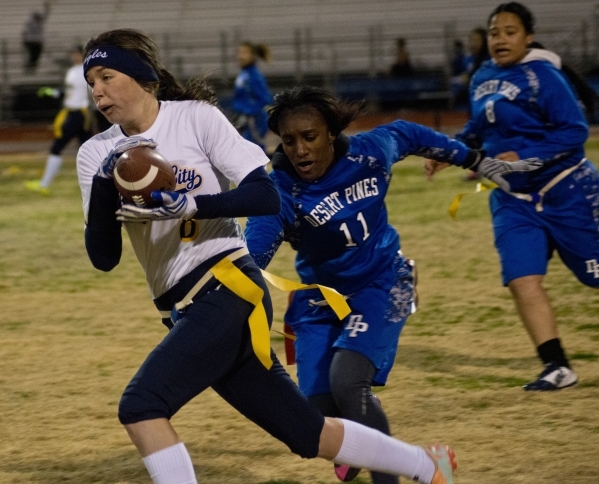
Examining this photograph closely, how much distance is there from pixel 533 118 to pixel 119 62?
2.92m

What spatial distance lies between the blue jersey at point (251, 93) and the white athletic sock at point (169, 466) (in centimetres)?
1353

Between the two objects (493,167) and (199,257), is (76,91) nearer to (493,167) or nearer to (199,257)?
(493,167)

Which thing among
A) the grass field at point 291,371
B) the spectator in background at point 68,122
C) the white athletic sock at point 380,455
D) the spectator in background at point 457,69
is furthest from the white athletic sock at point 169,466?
the spectator in background at point 457,69

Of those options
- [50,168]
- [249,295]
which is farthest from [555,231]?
[50,168]

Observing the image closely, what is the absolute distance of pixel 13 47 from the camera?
91.8ft

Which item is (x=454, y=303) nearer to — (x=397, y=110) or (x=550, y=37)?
(x=397, y=110)

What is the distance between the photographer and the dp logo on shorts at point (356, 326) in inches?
171

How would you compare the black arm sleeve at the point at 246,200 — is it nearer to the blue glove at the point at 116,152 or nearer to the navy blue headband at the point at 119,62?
the blue glove at the point at 116,152

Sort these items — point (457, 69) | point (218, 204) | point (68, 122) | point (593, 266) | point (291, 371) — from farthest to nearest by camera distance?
1. point (457, 69)
2. point (68, 122)
3. point (291, 371)
4. point (593, 266)
5. point (218, 204)

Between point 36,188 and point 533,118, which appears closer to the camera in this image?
point 533,118

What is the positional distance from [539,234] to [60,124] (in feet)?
38.6

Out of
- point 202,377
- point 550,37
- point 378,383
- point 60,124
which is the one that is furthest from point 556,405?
point 550,37

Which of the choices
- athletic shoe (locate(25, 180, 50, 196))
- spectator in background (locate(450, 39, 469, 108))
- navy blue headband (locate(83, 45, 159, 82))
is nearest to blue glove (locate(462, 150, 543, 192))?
navy blue headband (locate(83, 45, 159, 82))

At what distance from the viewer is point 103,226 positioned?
357 cm
